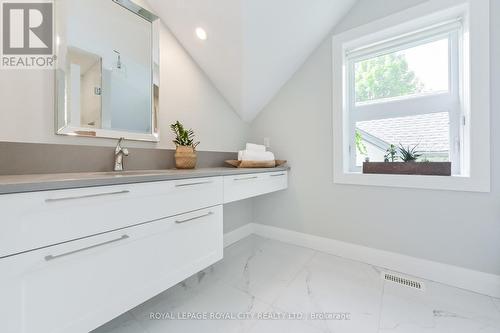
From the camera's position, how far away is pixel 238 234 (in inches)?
91.9

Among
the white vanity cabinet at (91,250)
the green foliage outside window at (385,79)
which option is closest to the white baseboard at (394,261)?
the white vanity cabinet at (91,250)

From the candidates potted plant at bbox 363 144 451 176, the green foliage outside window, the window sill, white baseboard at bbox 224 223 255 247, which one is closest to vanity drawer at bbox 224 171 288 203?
the window sill

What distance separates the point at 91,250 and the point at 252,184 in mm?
1160

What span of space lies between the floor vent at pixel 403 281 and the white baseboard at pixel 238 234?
1374mm

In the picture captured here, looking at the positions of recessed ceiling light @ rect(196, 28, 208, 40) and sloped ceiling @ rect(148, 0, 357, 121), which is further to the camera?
recessed ceiling light @ rect(196, 28, 208, 40)

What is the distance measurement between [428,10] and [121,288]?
103 inches

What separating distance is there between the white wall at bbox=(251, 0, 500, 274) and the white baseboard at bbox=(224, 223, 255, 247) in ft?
0.56

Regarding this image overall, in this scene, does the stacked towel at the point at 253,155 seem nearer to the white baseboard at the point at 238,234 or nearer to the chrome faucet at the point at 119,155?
the white baseboard at the point at 238,234

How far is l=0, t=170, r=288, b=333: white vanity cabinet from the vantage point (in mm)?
684

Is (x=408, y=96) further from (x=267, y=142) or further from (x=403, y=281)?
(x=403, y=281)

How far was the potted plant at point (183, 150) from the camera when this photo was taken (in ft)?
5.23

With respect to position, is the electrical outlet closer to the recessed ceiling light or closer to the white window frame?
the white window frame

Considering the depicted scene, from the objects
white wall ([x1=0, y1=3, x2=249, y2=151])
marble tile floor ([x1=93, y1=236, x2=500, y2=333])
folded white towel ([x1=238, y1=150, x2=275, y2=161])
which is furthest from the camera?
folded white towel ([x1=238, y1=150, x2=275, y2=161])

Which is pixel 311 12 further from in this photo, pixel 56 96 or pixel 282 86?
pixel 56 96
